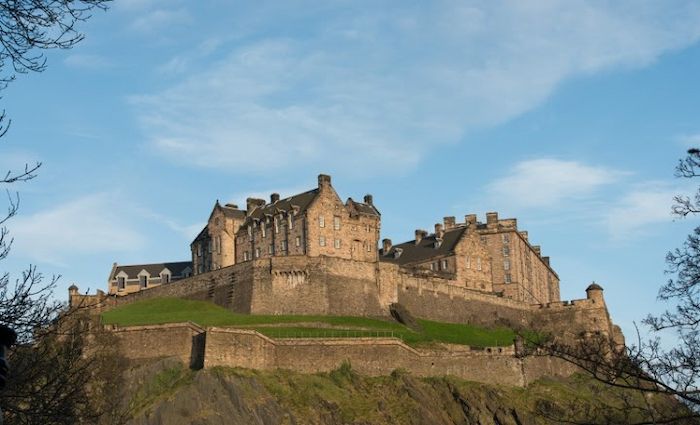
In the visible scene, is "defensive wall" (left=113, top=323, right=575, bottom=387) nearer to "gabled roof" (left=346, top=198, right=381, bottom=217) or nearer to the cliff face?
the cliff face

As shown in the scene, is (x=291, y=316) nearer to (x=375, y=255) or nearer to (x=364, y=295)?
(x=364, y=295)

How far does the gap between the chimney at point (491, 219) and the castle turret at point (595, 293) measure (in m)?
10.6

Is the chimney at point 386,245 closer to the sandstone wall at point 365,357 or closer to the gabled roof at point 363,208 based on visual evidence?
the gabled roof at point 363,208

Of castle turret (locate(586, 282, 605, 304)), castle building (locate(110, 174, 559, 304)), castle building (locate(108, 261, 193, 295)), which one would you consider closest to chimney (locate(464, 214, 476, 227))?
castle building (locate(110, 174, 559, 304))

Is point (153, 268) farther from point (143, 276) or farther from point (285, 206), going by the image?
point (285, 206)

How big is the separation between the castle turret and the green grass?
10324 mm

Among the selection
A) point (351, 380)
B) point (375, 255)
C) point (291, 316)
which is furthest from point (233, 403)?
point (375, 255)

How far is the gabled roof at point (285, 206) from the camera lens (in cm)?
8006

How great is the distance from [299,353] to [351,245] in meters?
17.9

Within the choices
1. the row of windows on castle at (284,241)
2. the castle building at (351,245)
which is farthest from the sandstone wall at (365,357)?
the row of windows on castle at (284,241)

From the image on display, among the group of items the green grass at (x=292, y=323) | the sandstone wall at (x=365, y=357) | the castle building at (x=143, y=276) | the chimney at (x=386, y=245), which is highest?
the chimney at (x=386, y=245)

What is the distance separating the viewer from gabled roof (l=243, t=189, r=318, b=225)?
263 ft

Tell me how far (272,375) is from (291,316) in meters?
11.4

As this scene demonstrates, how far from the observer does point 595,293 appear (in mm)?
86312
